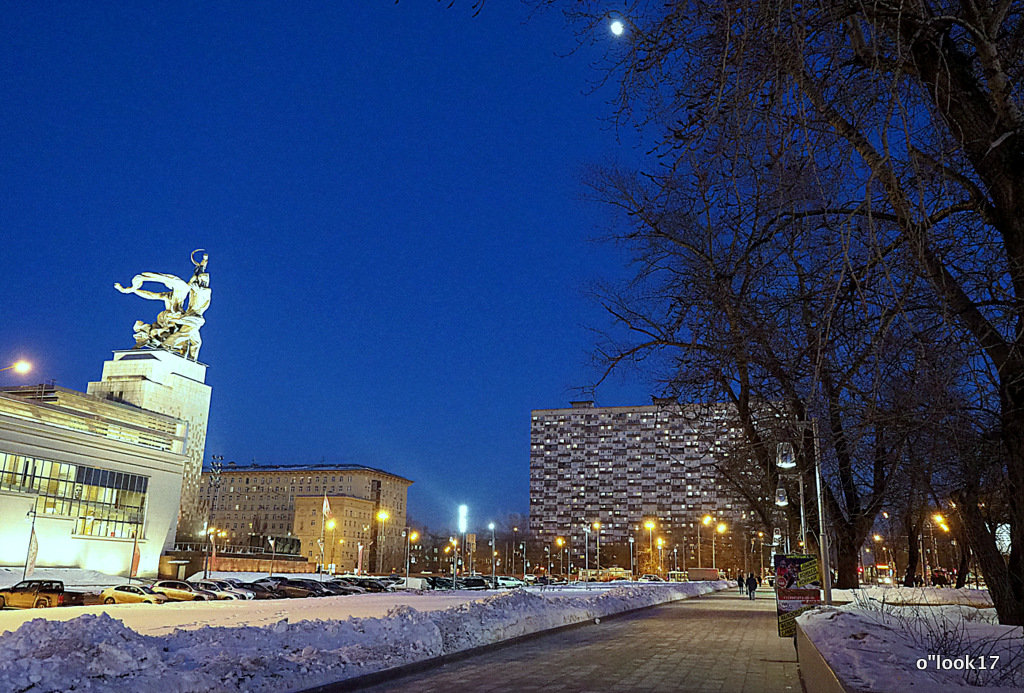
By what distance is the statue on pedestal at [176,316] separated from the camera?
77.9 meters

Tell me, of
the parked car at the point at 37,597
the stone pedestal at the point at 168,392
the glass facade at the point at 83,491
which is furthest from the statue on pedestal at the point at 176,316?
the parked car at the point at 37,597

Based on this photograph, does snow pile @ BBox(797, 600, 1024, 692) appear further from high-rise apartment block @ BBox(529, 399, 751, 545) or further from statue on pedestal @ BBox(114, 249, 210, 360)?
high-rise apartment block @ BBox(529, 399, 751, 545)

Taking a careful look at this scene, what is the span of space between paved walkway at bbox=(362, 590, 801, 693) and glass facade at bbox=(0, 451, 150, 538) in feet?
149

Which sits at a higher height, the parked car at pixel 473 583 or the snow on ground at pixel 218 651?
the snow on ground at pixel 218 651

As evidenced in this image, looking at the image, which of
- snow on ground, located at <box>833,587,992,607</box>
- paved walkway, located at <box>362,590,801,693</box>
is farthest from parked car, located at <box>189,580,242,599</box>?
snow on ground, located at <box>833,587,992,607</box>

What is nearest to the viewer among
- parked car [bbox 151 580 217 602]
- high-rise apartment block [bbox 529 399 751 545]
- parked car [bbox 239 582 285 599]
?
parked car [bbox 151 580 217 602]

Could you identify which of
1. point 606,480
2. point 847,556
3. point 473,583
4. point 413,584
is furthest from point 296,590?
point 606,480

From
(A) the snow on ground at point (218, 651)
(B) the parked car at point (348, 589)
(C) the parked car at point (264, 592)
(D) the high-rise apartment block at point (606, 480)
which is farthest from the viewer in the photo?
(D) the high-rise apartment block at point (606, 480)

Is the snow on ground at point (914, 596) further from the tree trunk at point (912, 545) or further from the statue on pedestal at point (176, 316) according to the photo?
the statue on pedestal at point (176, 316)

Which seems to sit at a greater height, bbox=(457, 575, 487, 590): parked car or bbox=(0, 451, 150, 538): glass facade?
bbox=(0, 451, 150, 538): glass facade

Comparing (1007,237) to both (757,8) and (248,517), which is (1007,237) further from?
(248,517)

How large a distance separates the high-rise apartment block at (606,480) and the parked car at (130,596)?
130477mm

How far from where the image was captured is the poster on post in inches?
632

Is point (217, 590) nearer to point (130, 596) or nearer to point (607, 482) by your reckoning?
point (130, 596)
